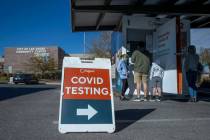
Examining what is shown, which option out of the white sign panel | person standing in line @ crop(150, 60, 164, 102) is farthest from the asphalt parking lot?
the white sign panel

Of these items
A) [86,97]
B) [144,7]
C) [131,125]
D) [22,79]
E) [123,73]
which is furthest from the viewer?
[22,79]

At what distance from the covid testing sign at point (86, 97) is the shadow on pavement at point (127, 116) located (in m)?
0.43

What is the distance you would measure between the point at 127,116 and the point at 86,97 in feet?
5.84

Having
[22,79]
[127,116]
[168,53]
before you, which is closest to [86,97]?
[127,116]

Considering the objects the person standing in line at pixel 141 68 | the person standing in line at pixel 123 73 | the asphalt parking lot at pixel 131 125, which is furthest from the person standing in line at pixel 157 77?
the asphalt parking lot at pixel 131 125

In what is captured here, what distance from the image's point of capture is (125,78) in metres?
11.4

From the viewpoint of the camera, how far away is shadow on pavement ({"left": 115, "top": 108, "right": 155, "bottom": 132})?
6.48 m

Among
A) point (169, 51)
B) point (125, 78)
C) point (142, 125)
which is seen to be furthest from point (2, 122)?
point (169, 51)

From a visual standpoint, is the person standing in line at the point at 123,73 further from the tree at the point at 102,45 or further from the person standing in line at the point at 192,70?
the tree at the point at 102,45

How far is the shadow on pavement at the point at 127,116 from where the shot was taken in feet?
21.3

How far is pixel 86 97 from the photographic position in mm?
6016

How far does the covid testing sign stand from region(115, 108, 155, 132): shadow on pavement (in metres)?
0.43

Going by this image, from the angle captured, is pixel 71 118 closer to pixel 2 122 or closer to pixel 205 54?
pixel 2 122

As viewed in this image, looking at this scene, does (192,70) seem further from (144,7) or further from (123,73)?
(144,7)
